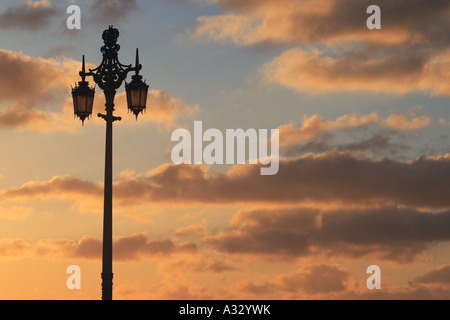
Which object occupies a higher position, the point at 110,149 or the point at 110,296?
the point at 110,149

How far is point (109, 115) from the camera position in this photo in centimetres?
2689
